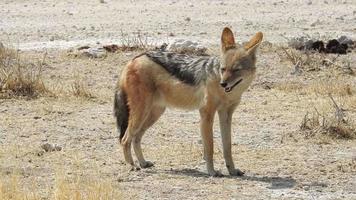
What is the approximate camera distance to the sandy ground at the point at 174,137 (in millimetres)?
8969

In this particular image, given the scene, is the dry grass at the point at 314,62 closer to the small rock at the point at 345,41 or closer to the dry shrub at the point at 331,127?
the small rock at the point at 345,41

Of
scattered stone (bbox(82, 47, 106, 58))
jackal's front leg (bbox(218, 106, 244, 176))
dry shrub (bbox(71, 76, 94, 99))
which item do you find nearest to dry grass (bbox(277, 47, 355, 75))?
scattered stone (bbox(82, 47, 106, 58))

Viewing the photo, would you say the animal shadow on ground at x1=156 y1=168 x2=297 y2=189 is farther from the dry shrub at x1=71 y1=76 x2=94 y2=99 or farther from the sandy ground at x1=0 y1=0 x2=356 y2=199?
the dry shrub at x1=71 y1=76 x2=94 y2=99

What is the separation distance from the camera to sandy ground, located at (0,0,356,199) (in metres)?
8.97

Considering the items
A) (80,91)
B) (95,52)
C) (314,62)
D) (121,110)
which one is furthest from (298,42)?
(121,110)

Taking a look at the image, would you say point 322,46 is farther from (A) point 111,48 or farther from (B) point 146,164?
(B) point 146,164

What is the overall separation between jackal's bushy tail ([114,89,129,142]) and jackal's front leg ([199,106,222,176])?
0.96 m

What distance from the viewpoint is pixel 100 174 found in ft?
30.5

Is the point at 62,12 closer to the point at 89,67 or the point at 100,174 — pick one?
the point at 89,67

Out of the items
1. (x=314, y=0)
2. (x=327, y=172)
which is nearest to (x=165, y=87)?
(x=327, y=172)

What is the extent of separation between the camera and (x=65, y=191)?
7930 millimetres

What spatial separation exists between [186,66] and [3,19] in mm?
15379

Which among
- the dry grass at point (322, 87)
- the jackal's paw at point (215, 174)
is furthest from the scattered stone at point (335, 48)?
the jackal's paw at point (215, 174)

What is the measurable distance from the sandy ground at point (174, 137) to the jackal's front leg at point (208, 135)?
175mm
